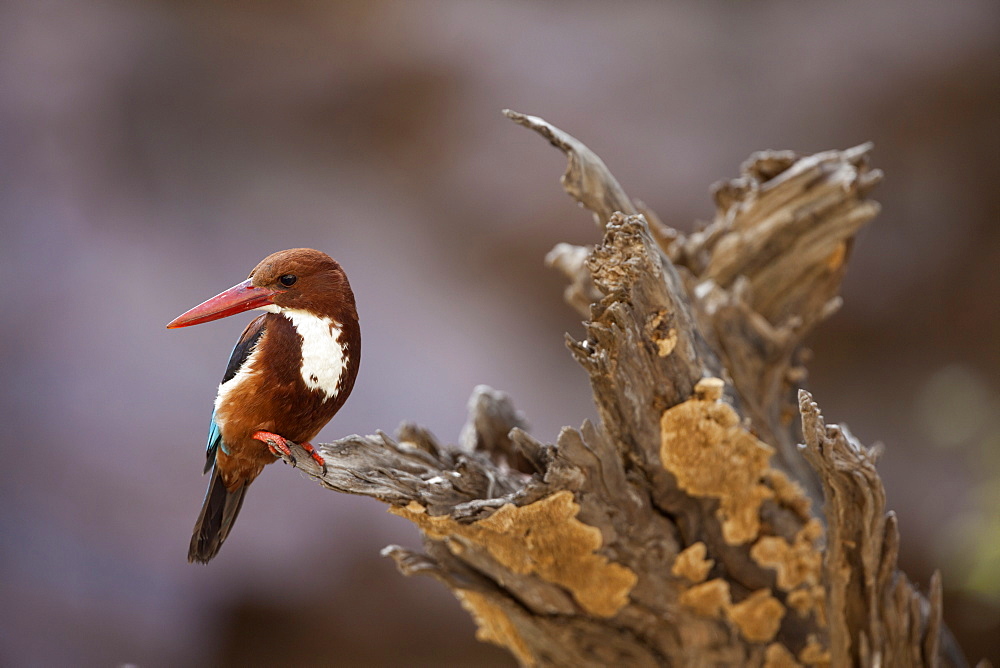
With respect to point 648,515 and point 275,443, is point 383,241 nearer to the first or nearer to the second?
point 648,515

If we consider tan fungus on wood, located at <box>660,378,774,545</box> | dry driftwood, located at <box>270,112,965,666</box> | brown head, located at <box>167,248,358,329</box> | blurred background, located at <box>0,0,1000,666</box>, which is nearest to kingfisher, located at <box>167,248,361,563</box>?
brown head, located at <box>167,248,358,329</box>

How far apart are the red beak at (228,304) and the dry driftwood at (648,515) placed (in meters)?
0.29

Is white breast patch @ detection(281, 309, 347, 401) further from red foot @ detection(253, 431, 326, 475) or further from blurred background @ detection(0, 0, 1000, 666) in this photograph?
Answer: blurred background @ detection(0, 0, 1000, 666)

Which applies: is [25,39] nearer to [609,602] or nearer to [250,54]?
[250,54]

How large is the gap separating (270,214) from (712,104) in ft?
5.38

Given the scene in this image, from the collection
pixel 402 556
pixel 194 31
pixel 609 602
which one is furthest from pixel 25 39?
pixel 609 602

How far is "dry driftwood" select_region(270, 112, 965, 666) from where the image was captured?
42.2 inches

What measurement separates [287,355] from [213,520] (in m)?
0.22

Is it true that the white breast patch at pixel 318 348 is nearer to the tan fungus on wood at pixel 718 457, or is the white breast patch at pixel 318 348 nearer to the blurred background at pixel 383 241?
the tan fungus on wood at pixel 718 457

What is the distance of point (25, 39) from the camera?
2148 millimetres

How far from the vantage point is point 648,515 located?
1198 millimetres

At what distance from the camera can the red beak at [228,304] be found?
718 millimetres

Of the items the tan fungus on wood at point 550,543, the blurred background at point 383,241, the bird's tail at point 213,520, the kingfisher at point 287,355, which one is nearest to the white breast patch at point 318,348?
the kingfisher at point 287,355

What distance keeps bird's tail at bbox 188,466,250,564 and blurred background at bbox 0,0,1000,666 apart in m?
1.01
